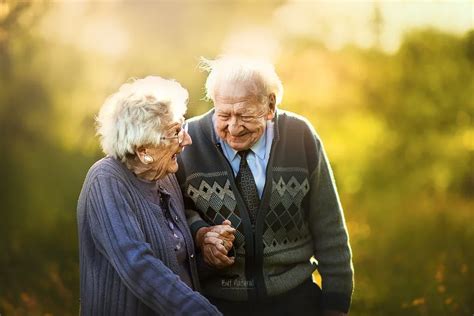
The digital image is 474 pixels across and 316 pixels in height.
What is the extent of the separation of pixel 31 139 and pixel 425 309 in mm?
2444

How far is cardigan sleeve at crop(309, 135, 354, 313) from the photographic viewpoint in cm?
307

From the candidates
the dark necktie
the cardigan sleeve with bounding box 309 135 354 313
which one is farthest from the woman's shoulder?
Result: the cardigan sleeve with bounding box 309 135 354 313

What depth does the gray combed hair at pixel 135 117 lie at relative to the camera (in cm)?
260

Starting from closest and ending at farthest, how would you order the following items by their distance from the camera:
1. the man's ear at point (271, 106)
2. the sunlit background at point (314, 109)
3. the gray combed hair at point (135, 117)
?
the gray combed hair at point (135, 117), the man's ear at point (271, 106), the sunlit background at point (314, 109)

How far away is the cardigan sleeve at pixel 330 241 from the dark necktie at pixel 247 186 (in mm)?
269

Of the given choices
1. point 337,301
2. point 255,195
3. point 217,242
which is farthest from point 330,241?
point 217,242

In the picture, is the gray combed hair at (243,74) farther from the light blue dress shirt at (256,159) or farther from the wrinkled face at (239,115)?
the light blue dress shirt at (256,159)

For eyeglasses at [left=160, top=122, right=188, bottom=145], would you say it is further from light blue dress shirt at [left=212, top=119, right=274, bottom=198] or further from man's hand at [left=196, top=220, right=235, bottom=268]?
man's hand at [left=196, top=220, right=235, bottom=268]

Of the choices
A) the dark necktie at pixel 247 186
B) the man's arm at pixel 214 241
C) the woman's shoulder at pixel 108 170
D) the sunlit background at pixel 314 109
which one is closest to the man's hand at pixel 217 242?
the man's arm at pixel 214 241

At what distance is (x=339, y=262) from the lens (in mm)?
3102

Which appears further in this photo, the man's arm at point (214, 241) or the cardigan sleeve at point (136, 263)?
the man's arm at point (214, 241)

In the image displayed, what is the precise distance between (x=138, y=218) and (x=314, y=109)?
6.48 feet

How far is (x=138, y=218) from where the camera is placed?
257cm

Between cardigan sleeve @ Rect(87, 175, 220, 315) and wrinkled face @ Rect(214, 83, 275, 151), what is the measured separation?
0.56 m
